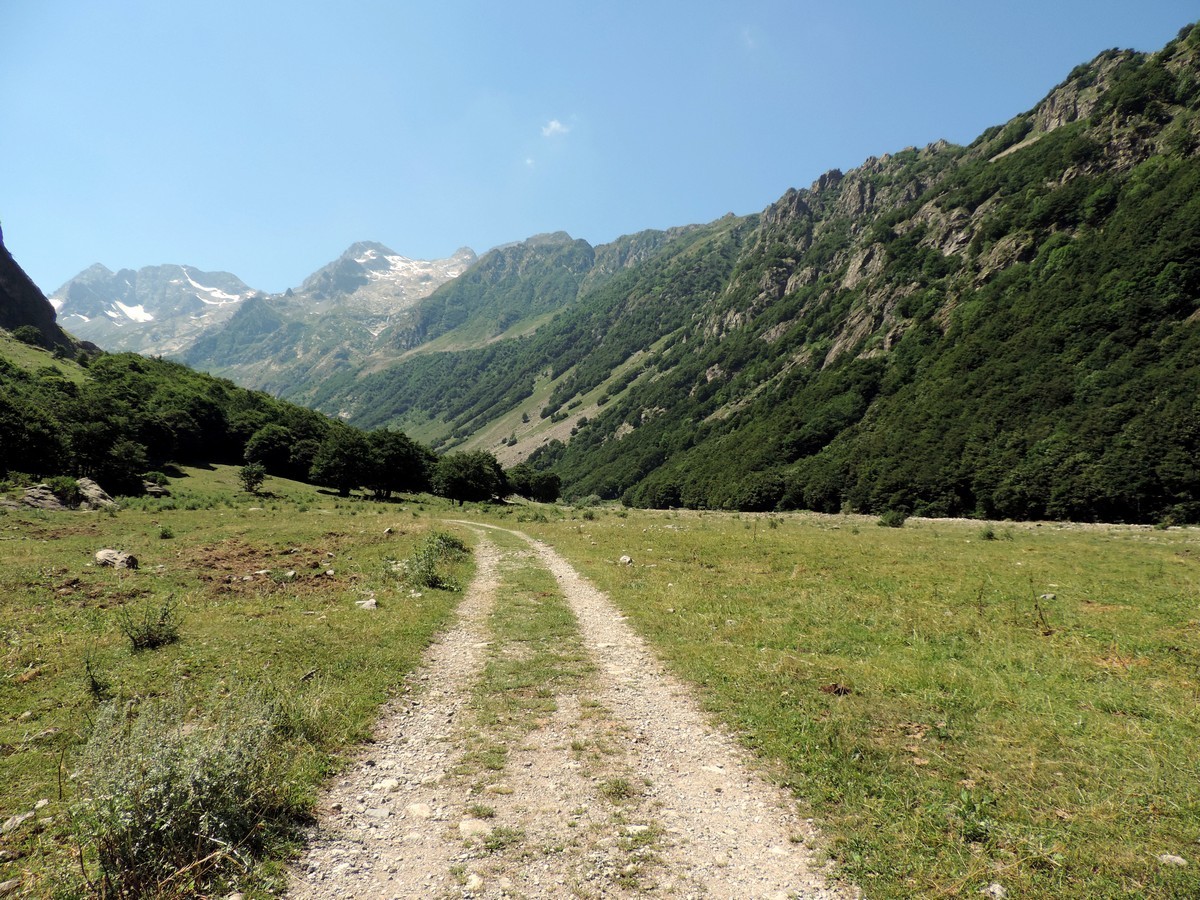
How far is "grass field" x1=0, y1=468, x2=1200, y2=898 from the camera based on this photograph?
17.2ft

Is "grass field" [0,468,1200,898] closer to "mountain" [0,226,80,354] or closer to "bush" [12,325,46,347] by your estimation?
"bush" [12,325,46,347]

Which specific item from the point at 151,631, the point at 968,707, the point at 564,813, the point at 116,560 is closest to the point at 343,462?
the point at 116,560

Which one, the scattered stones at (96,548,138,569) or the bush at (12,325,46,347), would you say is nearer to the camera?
the scattered stones at (96,548,138,569)

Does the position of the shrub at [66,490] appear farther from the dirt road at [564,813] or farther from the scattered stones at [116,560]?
the dirt road at [564,813]

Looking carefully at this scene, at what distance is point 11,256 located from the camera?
116625 millimetres

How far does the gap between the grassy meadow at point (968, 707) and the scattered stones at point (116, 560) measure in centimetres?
1794

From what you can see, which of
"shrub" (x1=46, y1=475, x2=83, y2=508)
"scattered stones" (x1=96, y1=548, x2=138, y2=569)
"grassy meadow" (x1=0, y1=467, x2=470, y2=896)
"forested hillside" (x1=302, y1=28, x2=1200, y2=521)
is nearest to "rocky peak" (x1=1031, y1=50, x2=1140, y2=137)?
"forested hillside" (x1=302, y1=28, x2=1200, y2=521)

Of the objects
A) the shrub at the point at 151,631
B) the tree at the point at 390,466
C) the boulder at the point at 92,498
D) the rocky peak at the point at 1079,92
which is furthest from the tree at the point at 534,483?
the rocky peak at the point at 1079,92

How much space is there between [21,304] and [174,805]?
577 ft

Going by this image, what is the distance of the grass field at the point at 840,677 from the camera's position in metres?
5.24

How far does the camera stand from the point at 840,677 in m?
9.94

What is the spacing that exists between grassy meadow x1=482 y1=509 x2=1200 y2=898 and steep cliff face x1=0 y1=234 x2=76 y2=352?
159 m

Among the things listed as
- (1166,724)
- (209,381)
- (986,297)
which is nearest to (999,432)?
(986,297)

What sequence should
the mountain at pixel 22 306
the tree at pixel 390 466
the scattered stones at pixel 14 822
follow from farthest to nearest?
the mountain at pixel 22 306 < the tree at pixel 390 466 < the scattered stones at pixel 14 822
